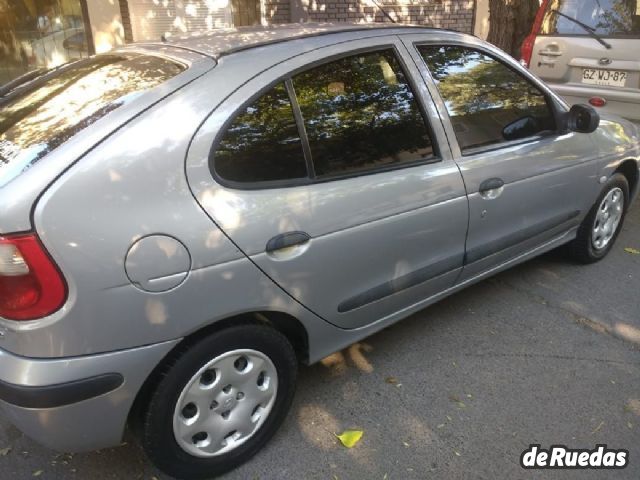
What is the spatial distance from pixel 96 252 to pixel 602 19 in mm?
5331

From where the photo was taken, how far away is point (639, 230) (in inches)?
188

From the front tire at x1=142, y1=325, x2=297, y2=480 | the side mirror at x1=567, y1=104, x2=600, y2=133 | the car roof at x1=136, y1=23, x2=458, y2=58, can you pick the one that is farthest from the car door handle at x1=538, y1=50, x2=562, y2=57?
the front tire at x1=142, y1=325, x2=297, y2=480

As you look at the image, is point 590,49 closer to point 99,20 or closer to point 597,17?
point 597,17

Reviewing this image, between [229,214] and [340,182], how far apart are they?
54cm

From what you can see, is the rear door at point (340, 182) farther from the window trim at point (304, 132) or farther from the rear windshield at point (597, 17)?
the rear windshield at point (597, 17)

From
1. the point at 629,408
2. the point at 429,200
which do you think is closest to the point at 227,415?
the point at 429,200

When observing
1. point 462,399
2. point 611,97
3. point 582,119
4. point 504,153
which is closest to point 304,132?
point 504,153

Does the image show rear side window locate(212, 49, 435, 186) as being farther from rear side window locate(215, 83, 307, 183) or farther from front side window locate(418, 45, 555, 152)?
front side window locate(418, 45, 555, 152)

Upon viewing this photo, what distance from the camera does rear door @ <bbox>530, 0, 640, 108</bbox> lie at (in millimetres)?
5160

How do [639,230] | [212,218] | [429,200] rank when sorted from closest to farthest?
[212,218], [429,200], [639,230]

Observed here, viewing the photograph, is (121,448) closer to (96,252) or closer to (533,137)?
(96,252)

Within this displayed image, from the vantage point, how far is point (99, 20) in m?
7.31

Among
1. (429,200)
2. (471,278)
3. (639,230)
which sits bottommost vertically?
(639,230)

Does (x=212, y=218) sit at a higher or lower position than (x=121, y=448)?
higher
